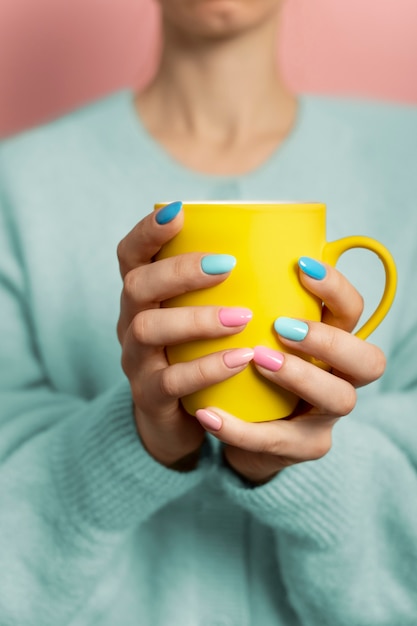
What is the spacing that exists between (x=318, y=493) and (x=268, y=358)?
25 cm

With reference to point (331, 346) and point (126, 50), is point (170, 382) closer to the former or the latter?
point (331, 346)

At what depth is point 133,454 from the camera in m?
0.79

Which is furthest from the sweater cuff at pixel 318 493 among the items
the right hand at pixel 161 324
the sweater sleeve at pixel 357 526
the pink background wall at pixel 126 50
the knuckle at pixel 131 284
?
the pink background wall at pixel 126 50

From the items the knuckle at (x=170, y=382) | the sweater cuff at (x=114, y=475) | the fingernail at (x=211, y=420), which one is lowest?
the sweater cuff at (x=114, y=475)

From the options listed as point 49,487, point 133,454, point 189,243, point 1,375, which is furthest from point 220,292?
point 1,375

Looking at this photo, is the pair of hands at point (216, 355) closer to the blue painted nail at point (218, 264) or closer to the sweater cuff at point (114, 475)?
the blue painted nail at point (218, 264)

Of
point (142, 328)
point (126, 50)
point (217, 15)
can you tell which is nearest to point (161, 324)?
point (142, 328)

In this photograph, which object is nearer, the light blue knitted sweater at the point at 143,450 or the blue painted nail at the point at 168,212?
the blue painted nail at the point at 168,212

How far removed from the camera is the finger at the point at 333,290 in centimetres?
61

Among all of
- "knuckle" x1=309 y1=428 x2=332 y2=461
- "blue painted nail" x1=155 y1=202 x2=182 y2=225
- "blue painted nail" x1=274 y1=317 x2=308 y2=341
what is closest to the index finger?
"blue painted nail" x1=155 y1=202 x2=182 y2=225

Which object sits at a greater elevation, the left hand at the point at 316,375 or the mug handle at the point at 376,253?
the mug handle at the point at 376,253

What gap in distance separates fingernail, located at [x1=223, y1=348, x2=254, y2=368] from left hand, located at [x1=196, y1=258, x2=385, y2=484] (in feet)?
0.04

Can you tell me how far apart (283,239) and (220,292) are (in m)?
0.06

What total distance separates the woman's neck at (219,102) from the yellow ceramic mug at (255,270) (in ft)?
1.80
